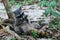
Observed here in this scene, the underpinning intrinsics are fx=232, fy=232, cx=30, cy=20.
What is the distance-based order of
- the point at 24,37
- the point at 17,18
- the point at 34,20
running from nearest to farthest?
the point at 24,37, the point at 17,18, the point at 34,20

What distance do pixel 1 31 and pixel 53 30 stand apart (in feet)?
3.34

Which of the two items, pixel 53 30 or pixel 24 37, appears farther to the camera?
pixel 53 30

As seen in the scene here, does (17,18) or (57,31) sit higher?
(17,18)

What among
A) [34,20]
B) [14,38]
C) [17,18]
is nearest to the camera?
[14,38]

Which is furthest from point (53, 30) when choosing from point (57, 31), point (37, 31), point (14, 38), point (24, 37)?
point (14, 38)

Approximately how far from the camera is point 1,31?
4.03 meters

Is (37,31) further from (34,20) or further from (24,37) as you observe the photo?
(34,20)

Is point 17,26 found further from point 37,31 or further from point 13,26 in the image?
point 37,31

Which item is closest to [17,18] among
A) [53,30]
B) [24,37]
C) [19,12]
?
[19,12]

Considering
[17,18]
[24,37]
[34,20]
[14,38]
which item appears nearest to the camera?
[14,38]

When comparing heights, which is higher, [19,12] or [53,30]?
[19,12]

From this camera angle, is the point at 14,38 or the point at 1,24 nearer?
the point at 14,38

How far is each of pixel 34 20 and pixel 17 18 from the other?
2.86 feet

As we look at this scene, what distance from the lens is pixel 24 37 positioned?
4070 mm
